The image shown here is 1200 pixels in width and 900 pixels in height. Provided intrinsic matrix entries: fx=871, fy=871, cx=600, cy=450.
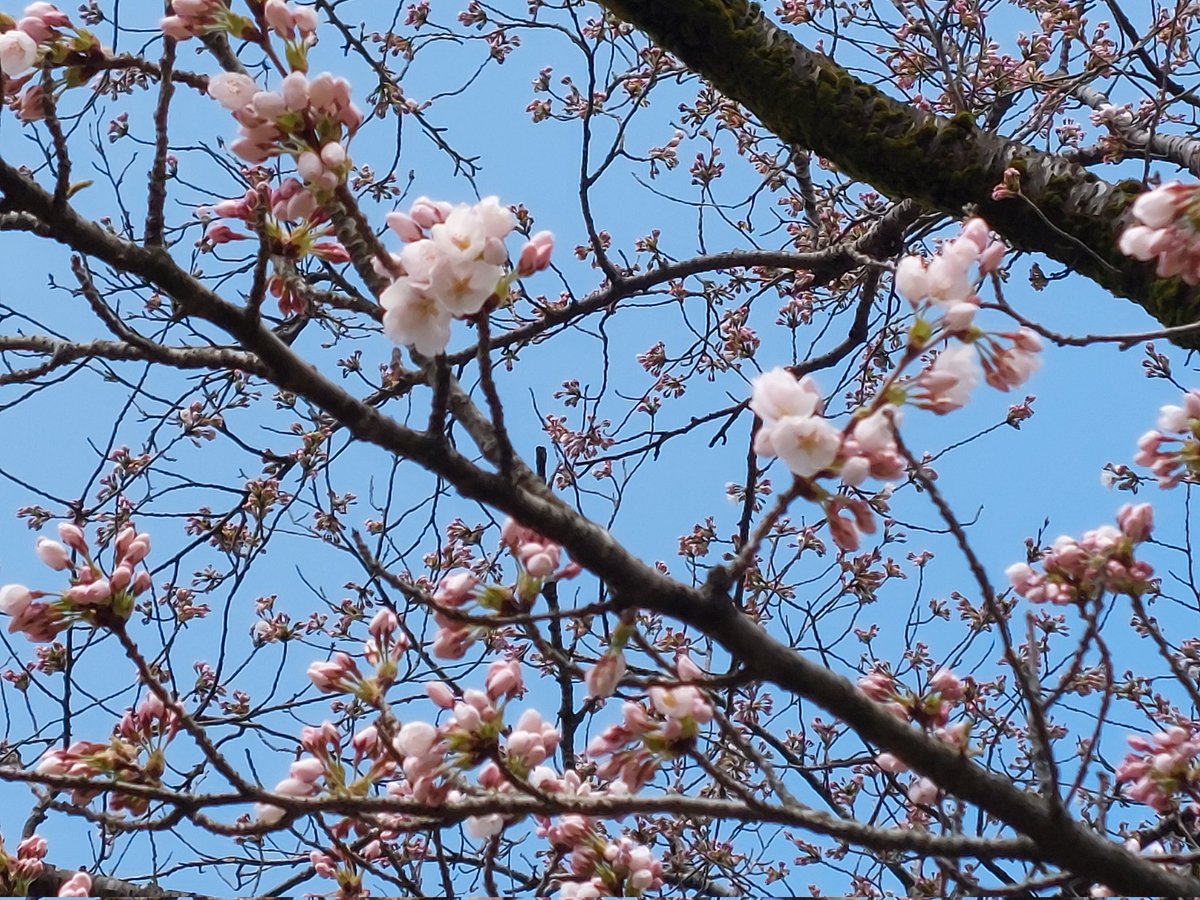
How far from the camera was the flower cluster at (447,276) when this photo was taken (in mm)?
1184

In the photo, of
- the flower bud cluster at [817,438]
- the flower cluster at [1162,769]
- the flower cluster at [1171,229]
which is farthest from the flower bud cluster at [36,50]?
the flower cluster at [1162,769]

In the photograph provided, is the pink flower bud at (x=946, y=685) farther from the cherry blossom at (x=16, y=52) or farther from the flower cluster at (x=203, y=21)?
the cherry blossom at (x=16, y=52)

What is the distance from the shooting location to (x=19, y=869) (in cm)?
199

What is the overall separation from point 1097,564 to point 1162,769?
51cm

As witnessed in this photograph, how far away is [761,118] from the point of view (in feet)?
11.9

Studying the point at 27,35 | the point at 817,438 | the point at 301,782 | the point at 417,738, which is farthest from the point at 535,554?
the point at 27,35

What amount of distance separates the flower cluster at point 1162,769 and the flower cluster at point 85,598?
6.33 feet

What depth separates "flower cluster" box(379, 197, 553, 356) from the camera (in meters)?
1.18

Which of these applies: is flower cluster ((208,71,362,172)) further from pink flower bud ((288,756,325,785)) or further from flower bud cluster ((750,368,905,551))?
pink flower bud ((288,756,325,785))

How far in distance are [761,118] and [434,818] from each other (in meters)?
3.15

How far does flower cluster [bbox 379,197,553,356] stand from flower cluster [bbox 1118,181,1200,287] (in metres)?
1.15

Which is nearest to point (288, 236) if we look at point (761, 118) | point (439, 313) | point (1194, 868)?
point (439, 313)

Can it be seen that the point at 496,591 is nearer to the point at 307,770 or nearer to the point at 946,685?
the point at 307,770

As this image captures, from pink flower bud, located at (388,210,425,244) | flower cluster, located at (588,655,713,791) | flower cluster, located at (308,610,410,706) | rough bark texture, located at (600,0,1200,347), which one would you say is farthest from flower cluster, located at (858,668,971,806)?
rough bark texture, located at (600,0,1200,347)
